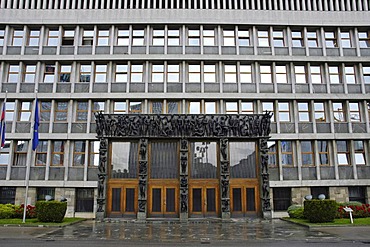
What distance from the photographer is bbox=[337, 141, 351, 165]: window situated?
31578mm

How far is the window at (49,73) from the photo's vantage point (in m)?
32.6

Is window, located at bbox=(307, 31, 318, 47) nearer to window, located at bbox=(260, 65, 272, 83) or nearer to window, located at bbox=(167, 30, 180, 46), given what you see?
window, located at bbox=(260, 65, 272, 83)

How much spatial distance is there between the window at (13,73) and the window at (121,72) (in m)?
9.58

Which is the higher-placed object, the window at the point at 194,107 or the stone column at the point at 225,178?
the window at the point at 194,107

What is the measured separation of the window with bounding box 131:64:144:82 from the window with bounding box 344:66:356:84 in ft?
65.6

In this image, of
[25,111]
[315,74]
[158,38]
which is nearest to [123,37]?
[158,38]

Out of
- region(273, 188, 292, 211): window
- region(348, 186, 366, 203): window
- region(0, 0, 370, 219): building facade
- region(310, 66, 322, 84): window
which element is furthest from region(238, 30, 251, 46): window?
region(348, 186, 366, 203): window

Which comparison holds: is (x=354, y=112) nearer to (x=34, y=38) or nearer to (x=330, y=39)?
(x=330, y=39)

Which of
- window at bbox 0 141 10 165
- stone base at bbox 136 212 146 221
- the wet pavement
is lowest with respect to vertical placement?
the wet pavement

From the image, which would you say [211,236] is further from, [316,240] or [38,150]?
[38,150]

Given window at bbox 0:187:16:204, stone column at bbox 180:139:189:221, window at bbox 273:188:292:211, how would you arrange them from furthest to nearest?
window at bbox 273:188:292:211 < window at bbox 0:187:16:204 < stone column at bbox 180:139:189:221

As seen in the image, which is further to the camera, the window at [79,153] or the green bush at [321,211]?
the window at [79,153]

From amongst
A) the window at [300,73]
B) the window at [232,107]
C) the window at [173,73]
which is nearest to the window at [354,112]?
the window at [300,73]

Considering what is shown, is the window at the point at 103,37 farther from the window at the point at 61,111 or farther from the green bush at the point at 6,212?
the green bush at the point at 6,212
